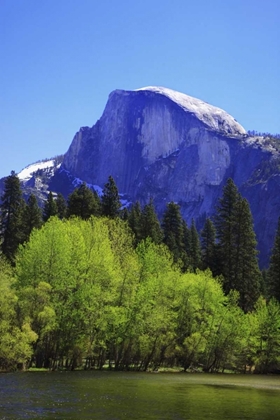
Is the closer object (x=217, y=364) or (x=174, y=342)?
(x=174, y=342)

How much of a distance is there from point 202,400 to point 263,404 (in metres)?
3.24

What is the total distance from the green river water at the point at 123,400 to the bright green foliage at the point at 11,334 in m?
2.44

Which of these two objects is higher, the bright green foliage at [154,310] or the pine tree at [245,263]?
the pine tree at [245,263]

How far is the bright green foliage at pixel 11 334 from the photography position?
136ft

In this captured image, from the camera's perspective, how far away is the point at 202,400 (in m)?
30.3

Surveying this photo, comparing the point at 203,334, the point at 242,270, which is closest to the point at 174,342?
the point at 203,334

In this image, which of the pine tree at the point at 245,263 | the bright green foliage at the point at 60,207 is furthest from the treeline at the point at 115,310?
the bright green foliage at the point at 60,207

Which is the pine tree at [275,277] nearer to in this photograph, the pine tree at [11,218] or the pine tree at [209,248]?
the pine tree at [209,248]

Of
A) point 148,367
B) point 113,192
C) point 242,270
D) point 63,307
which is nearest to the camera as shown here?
point 63,307

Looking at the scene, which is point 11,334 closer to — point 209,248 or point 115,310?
point 115,310

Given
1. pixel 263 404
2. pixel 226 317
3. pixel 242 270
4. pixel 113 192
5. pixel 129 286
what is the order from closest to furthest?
pixel 263 404
pixel 129 286
pixel 226 317
pixel 242 270
pixel 113 192

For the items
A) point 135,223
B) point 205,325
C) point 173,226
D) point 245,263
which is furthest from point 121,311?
point 173,226

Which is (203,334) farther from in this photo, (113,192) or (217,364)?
(113,192)

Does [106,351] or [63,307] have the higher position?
[63,307]
